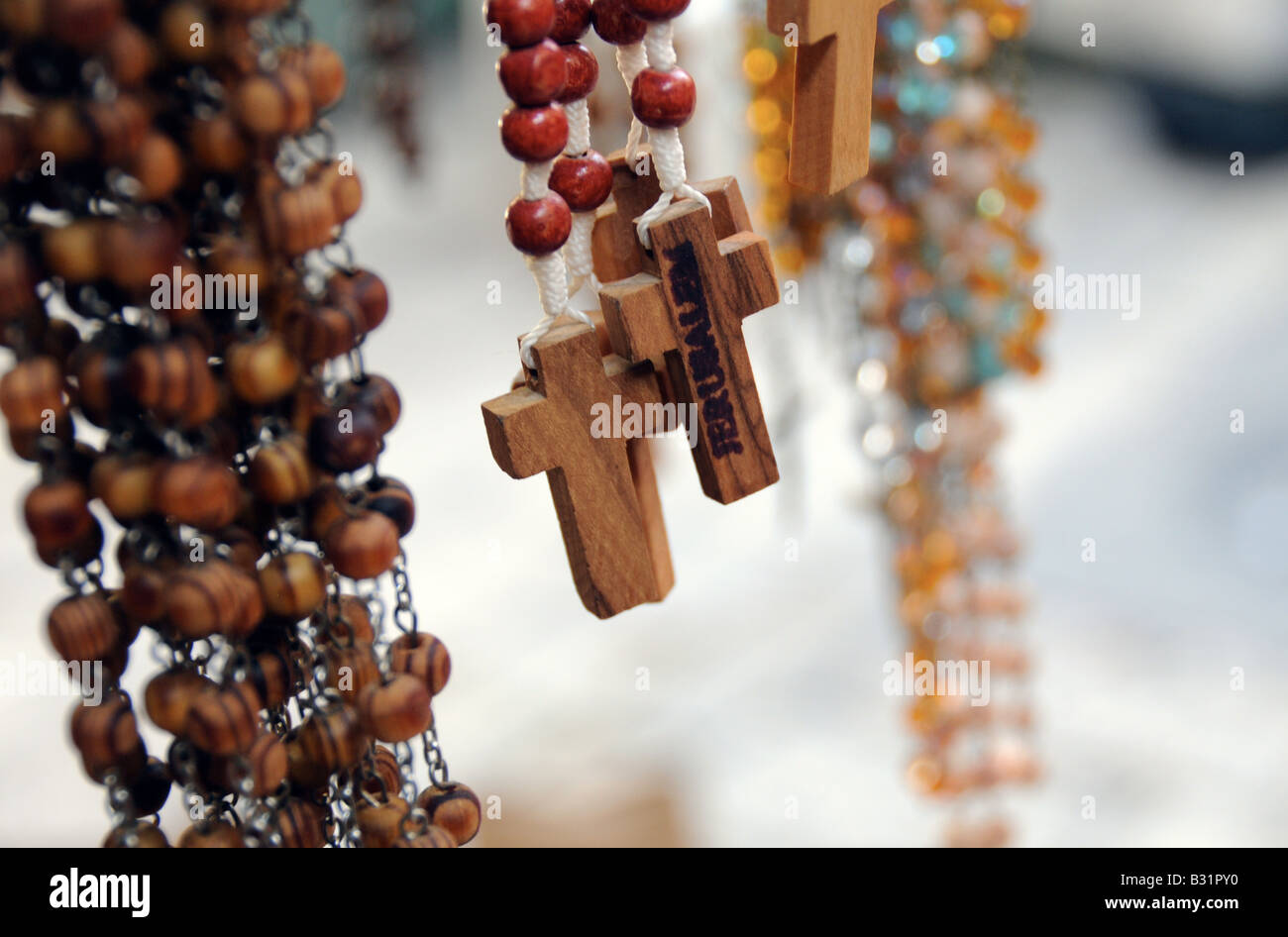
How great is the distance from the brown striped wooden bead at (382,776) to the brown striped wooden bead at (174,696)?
0.29 feet

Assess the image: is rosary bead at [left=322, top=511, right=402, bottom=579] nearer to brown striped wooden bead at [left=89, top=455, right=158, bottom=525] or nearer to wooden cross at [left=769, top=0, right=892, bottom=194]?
brown striped wooden bead at [left=89, top=455, right=158, bottom=525]

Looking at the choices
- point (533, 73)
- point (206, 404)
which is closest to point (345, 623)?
point (206, 404)

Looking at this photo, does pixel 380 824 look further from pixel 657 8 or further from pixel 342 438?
pixel 657 8

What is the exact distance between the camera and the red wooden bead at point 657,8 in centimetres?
54

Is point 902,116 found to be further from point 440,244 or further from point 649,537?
point 440,244

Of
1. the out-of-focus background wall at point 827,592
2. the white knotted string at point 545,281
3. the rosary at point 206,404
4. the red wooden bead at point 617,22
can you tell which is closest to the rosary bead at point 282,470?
the rosary at point 206,404

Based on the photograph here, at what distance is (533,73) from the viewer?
52cm

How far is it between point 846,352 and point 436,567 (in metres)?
1.40

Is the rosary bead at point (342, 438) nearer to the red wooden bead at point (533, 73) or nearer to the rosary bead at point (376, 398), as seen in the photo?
the rosary bead at point (376, 398)

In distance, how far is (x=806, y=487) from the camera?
252cm

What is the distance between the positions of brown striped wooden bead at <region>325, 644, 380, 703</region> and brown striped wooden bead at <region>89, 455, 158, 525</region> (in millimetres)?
102

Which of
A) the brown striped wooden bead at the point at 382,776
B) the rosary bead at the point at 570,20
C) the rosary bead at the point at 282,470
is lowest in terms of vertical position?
the brown striped wooden bead at the point at 382,776

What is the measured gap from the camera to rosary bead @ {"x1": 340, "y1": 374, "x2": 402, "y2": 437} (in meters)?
0.52

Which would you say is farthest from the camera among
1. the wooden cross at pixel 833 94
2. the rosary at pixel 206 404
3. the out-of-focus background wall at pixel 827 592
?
the out-of-focus background wall at pixel 827 592
